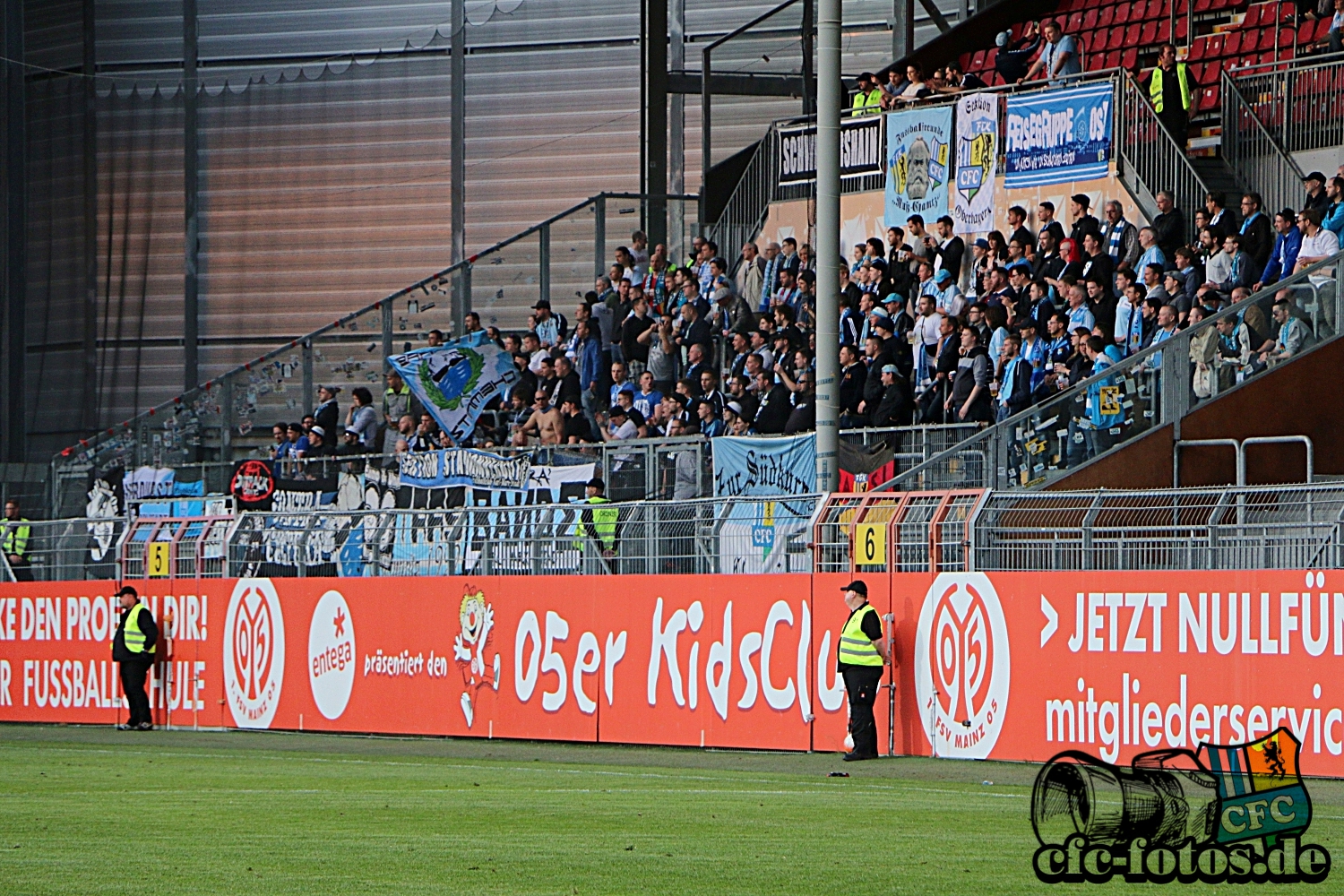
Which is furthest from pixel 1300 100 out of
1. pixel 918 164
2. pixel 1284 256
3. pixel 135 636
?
pixel 135 636

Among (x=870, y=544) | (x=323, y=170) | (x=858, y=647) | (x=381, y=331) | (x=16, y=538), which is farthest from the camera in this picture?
(x=323, y=170)

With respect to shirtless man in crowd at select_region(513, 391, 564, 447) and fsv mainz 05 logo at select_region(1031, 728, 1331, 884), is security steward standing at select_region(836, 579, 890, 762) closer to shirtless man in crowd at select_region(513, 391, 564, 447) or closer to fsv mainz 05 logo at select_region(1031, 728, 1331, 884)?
fsv mainz 05 logo at select_region(1031, 728, 1331, 884)

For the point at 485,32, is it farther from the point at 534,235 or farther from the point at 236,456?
the point at 236,456

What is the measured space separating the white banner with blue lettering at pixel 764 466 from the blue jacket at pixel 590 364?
6641mm

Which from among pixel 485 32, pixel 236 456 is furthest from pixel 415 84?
pixel 236 456

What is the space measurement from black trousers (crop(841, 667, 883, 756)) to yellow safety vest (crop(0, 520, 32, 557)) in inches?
535

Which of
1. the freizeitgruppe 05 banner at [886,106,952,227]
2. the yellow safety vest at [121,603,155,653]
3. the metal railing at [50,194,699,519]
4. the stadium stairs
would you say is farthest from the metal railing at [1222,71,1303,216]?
the yellow safety vest at [121,603,155,653]

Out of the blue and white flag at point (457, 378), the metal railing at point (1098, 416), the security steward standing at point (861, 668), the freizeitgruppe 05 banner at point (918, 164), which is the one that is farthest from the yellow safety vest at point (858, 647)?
the blue and white flag at point (457, 378)

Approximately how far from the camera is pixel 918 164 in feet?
96.2

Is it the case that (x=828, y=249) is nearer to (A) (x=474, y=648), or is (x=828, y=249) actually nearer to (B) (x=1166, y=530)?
(B) (x=1166, y=530)

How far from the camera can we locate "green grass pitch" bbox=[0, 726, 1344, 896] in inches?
371

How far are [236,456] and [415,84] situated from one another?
8024mm

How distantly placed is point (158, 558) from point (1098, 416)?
11.6 meters

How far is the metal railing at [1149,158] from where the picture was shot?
25.8 metres
